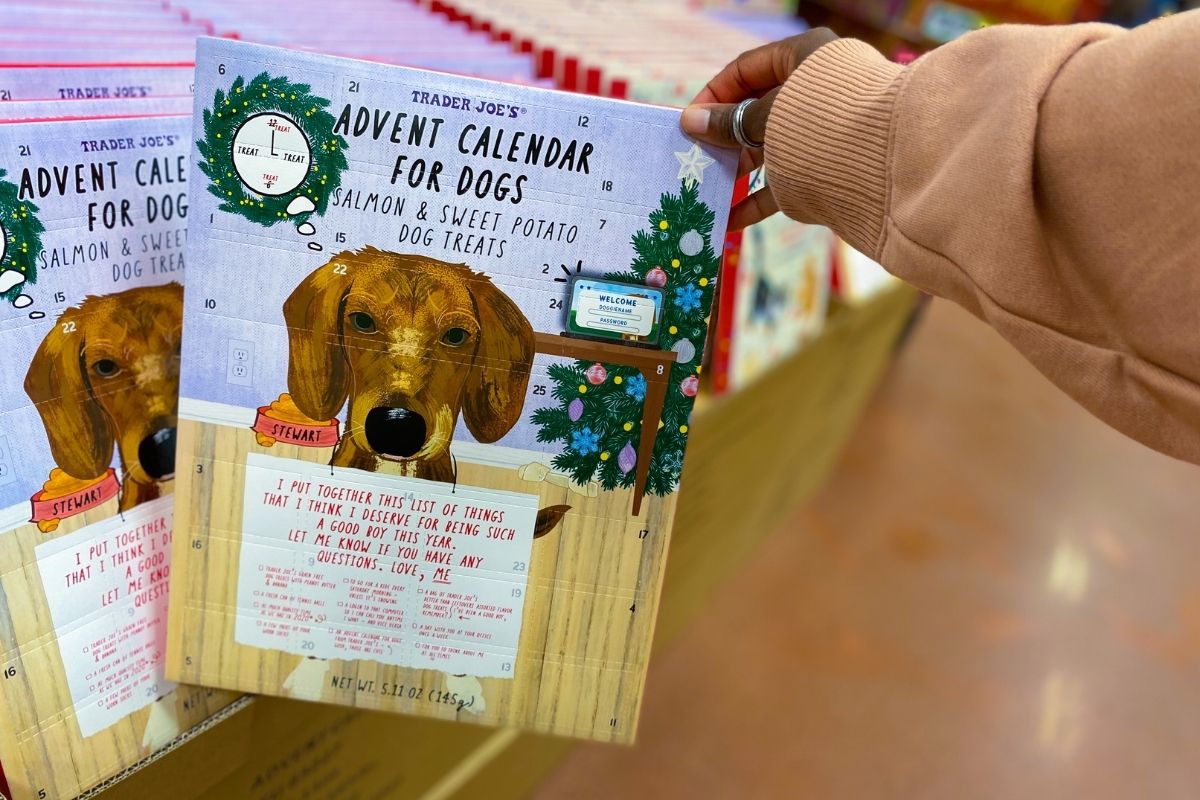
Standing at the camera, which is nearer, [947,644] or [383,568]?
[383,568]

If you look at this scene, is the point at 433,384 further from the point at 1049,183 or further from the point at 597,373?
the point at 1049,183

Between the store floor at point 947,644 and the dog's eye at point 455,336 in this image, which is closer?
the dog's eye at point 455,336

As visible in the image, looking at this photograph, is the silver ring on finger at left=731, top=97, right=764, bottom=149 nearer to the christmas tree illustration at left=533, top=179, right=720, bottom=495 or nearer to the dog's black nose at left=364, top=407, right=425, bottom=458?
the christmas tree illustration at left=533, top=179, right=720, bottom=495

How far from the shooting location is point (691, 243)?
0.74m

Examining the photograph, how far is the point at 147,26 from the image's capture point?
0.94 metres

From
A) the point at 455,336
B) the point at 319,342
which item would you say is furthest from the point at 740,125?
the point at 319,342

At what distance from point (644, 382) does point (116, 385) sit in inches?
18.2

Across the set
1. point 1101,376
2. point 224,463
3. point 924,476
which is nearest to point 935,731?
point 924,476

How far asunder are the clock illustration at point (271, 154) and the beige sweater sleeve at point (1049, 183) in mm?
383

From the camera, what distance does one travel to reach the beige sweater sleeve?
54 centimetres

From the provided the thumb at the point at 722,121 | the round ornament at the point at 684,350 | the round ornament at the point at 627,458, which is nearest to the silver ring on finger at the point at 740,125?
the thumb at the point at 722,121

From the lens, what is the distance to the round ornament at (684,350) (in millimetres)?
759

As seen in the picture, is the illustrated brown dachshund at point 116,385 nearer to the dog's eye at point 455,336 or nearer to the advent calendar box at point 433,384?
the advent calendar box at point 433,384

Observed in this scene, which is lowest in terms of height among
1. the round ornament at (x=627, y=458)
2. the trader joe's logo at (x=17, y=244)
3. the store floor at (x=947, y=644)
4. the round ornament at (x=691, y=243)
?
the store floor at (x=947, y=644)
